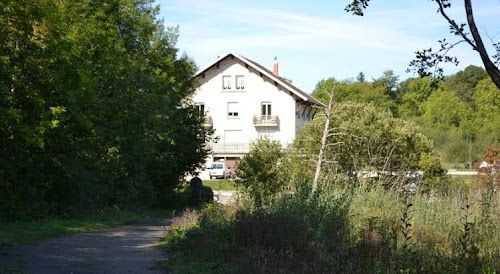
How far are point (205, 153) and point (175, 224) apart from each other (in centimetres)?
1839

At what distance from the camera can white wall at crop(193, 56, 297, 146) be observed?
217 ft

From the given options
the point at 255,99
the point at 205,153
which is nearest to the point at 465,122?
the point at 255,99

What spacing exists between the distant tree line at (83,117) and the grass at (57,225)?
729 millimetres

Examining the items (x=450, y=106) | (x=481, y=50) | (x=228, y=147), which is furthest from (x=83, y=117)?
(x=450, y=106)

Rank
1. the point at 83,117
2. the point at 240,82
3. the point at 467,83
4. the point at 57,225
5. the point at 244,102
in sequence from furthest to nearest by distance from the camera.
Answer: the point at 467,83 < the point at 244,102 < the point at 240,82 < the point at 83,117 < the point at 57,225

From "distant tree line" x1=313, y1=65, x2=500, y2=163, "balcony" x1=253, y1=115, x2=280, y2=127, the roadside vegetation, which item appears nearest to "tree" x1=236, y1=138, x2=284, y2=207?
the roadside vegetation

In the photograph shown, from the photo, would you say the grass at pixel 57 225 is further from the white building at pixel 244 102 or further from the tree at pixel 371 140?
the white building at pixel 244 102

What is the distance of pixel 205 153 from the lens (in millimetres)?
35188

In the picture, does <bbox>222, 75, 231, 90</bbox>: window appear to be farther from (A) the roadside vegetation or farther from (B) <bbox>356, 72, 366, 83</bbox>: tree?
(B) <bbox>356, 72, 366, 83</bbox>: tree

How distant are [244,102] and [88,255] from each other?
5556 cm

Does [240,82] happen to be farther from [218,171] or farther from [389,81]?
[389,81]

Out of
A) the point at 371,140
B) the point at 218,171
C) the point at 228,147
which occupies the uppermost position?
the point at 228,147

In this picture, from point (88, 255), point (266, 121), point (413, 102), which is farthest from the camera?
point (413, 102)

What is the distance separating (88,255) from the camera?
13.1 metres
